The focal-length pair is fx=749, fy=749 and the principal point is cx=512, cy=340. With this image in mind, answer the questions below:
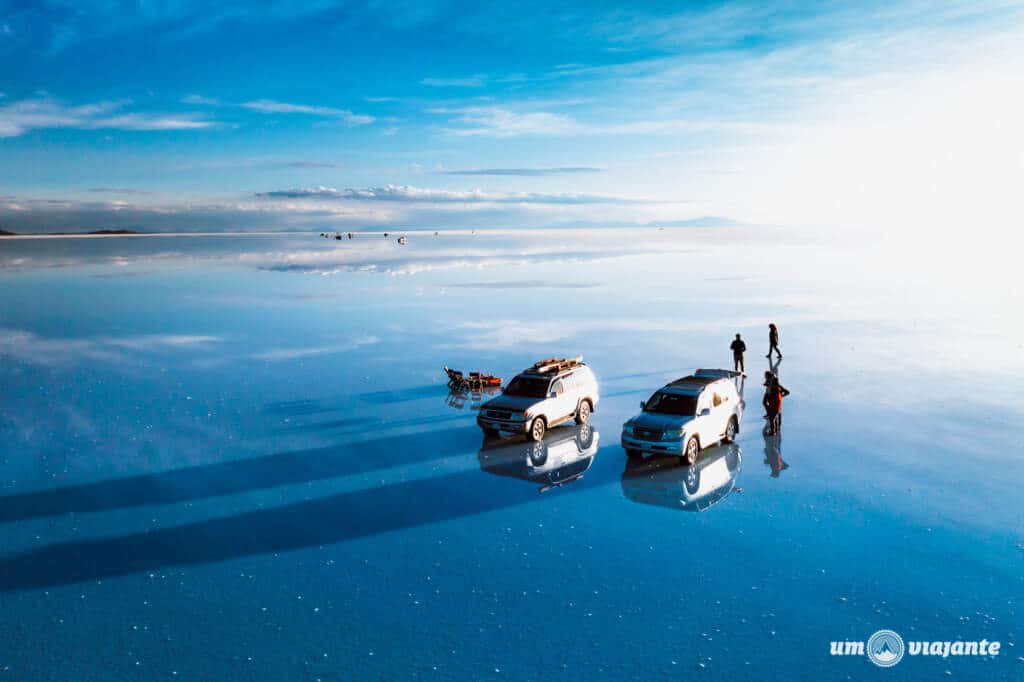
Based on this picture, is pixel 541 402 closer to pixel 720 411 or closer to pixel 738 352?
pixel 720 411

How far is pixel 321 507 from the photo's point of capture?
15.2 metres

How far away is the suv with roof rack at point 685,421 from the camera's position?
17281mm

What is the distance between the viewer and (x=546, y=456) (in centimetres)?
1856

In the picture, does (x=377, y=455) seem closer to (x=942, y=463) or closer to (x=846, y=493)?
(x=846, y=493)

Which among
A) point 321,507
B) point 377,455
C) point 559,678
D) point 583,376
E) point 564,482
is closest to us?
point 559,678

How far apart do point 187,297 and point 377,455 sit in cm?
3718

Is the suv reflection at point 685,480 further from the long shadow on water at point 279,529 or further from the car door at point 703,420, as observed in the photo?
the long shadow on water at point 279,529

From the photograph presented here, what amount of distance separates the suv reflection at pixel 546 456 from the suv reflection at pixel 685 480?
4.20 feet

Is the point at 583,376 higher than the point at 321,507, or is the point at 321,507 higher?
the point at 583,376

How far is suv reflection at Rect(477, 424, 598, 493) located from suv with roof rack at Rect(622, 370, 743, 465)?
54.5 inches

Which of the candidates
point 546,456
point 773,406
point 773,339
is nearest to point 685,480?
point 546,456

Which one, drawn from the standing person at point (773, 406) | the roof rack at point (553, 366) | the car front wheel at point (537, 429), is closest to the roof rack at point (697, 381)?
the standing person at point (773, 406)

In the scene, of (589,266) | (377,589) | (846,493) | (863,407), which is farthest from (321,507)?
(589,266)
